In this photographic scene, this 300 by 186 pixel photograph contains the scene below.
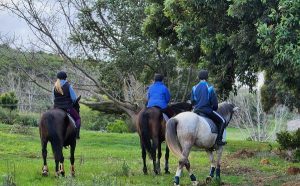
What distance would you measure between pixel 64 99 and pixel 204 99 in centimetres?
369

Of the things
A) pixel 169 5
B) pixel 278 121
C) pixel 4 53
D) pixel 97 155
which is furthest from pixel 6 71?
pixel 169 5

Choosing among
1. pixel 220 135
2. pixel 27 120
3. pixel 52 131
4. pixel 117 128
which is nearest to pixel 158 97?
pixel 220 135

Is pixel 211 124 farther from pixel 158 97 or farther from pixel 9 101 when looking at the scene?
pixel 9 101

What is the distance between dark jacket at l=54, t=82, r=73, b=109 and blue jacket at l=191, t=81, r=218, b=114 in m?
3.33

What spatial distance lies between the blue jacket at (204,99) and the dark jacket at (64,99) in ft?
10.9

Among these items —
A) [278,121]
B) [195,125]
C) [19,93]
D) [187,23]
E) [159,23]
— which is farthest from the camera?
[19,93]

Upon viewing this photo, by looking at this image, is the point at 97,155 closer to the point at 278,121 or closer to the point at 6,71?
the point at 278,121

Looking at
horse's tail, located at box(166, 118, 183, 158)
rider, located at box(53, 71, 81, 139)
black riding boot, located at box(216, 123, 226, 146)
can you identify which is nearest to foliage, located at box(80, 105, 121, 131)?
rider, located at box(53, 71, 81, 139)

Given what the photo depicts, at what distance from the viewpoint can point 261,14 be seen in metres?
12.4

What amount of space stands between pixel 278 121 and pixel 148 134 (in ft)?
118

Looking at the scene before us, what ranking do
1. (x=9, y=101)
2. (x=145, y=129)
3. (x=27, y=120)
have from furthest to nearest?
(x=9, y=101)
(x=27, y=120)
(x=145, y=129)

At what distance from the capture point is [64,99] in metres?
13.2

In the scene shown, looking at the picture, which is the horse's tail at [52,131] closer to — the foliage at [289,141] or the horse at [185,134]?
the horse at [185,134]

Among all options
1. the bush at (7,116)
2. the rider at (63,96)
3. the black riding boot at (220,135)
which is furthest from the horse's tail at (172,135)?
the bush at (7,116)
